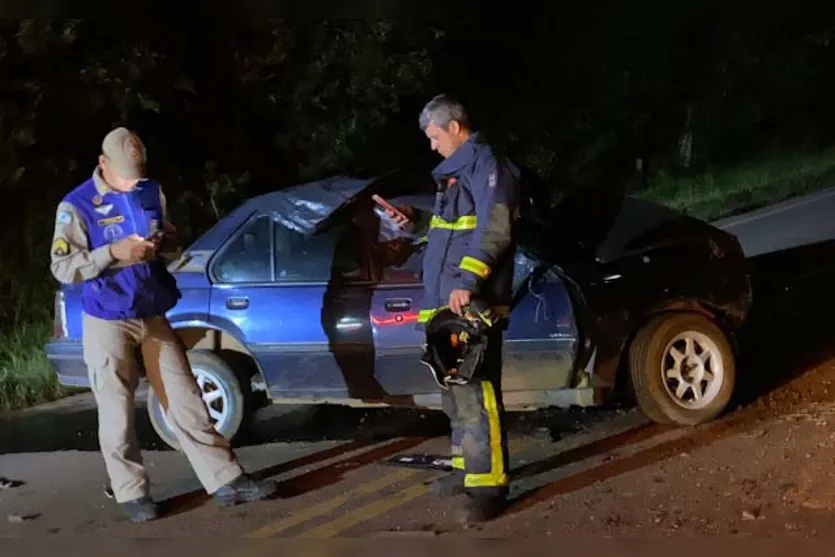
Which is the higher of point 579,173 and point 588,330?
point 579,173

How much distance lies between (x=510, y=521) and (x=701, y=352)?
6.86 ft

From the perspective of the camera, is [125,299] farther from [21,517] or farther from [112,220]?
[21,517]

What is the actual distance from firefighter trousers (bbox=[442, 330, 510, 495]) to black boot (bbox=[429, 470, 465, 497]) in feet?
Result: 0.91

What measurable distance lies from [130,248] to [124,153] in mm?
470

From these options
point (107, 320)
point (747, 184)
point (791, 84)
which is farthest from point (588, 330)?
point (791, 84)

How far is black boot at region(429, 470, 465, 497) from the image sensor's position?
5.91m

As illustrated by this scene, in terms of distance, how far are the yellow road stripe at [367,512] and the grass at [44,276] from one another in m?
4.25

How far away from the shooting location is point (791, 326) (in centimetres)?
983

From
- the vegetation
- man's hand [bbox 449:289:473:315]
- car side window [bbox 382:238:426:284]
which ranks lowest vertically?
man's hand [bbox 449:289:473:315]

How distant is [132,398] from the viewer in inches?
226

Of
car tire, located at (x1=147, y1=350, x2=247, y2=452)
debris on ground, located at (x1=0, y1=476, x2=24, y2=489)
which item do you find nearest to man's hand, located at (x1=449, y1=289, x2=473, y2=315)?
car tire, located at (x1=147, y1=350, x2=247, y2=452)

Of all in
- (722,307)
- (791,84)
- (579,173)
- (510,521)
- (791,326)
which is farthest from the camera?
(791,84)

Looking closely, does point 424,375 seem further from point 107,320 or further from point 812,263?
point 812,263

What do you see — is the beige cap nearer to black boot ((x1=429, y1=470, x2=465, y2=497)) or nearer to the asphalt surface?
the asphalt surface
